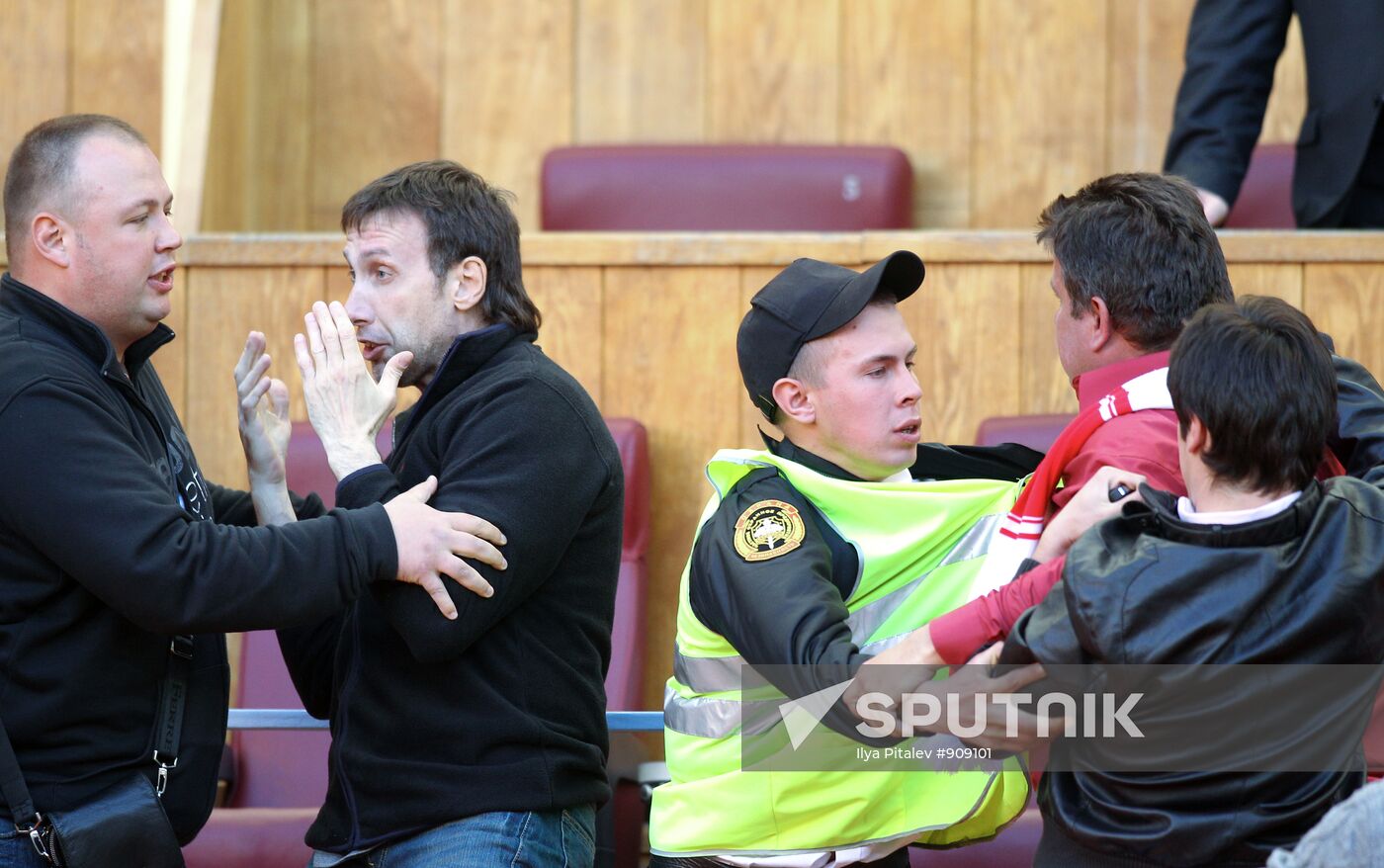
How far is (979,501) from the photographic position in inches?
72.6

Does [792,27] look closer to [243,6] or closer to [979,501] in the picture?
A: [243,6]

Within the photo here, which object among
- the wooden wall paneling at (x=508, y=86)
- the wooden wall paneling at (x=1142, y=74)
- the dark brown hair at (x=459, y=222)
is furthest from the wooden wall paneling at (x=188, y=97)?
the wooden wall paneling at (x=1142, y=74)

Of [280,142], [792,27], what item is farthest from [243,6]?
[792,27]

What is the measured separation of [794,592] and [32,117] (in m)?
2.72

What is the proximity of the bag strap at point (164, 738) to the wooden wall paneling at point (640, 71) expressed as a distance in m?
2.63

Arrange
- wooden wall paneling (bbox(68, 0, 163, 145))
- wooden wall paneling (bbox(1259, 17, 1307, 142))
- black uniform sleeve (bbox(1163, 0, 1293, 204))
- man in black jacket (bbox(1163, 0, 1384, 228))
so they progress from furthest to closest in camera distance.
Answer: wooden wall paneling (bbox(1259, 17, 1307, 142)) → wooden wall paneling (bbox(68, 0, 163, 145)) → black uniform sleeve (bbox(1163, 0, 1293, 204)) → man in black jacket (bbox(1163, 0, 1384, 228))

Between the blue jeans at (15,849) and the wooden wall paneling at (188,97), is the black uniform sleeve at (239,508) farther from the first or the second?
the wooden wall paneling at (188,97)

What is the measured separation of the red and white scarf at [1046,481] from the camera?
1.70m

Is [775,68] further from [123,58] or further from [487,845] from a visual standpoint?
[487,845]

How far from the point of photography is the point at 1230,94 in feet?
11.1

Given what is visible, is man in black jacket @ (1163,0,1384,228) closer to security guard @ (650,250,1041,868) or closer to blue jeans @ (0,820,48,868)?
security guard @ (650,250,1041,868)

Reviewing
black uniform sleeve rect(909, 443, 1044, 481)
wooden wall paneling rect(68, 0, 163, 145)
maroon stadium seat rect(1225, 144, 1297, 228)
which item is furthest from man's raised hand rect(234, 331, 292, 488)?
maroon stadium seat rect(1225, 144, 1297, 228)

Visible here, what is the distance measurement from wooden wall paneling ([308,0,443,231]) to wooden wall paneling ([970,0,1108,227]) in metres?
1.29

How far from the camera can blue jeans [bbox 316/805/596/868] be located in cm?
181
